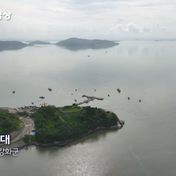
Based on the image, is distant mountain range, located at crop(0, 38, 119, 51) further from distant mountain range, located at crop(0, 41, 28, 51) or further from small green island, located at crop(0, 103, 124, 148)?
small green island, located at crop(0, 103, 124, 148)

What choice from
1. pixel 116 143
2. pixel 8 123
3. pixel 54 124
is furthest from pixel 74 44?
pixel 116 143

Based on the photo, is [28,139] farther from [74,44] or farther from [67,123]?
[74,44]

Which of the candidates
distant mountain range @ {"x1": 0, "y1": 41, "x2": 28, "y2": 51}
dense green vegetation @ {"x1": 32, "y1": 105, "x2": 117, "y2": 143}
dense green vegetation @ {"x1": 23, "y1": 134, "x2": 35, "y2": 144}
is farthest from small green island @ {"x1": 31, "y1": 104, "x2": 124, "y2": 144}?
distant mountain range @ {"x1": 0, "y1": 41, "x2": 28, "y2": 51}

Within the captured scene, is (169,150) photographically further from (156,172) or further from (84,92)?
(84,92)

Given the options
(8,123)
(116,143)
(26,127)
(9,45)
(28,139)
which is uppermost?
(9,45)

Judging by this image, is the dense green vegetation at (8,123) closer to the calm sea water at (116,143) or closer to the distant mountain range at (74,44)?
the calm sea water at (116,143)

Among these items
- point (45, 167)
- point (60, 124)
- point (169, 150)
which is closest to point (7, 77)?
point (60, 124)

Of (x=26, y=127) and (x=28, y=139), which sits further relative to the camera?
(x=26, y=127)
